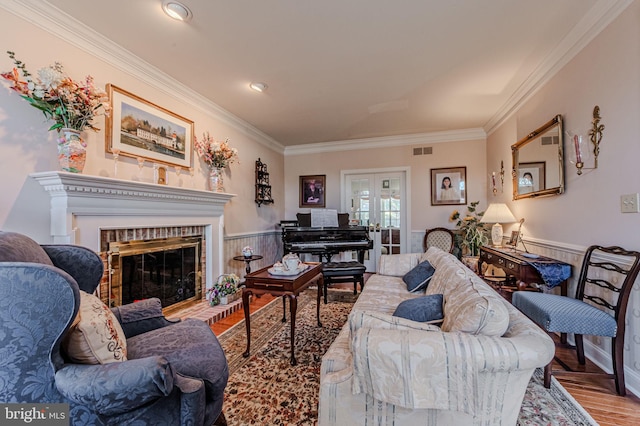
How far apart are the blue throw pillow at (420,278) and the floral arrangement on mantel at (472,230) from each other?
1856 mm

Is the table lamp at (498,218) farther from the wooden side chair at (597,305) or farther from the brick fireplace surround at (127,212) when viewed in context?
the brick fireplace surround at (127,212)

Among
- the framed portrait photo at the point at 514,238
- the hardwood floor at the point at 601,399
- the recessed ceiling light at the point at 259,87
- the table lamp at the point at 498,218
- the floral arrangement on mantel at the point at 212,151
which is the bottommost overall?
the hardwood floor at the point at 601,399

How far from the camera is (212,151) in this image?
3.38m

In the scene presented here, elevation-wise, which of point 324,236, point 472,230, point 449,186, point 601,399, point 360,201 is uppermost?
point 449,186

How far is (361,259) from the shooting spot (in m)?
4.30

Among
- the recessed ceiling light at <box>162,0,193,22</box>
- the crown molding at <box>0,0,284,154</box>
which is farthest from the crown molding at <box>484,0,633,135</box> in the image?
the crown molding at <box>0,0,284,154</box>

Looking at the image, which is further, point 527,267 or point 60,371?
point 527,267

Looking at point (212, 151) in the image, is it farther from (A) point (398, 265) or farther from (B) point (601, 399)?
(B) point (601, 399)

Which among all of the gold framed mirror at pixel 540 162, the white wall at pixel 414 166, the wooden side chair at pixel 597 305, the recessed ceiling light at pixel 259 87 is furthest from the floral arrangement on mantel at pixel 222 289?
the gold framed mirror at pixel 540 162

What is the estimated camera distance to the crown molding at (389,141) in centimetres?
470

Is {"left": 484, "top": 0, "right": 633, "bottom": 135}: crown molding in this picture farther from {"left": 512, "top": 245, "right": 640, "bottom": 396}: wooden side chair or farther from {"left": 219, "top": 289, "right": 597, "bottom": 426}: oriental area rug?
{"left": 219, "top": 289, "right": 597, "bottom": 426}: oriental area rug

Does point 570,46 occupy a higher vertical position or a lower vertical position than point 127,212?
higher

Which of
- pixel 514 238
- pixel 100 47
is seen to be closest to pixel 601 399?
pixel 514 238

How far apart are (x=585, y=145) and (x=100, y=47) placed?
4178 millimetres
